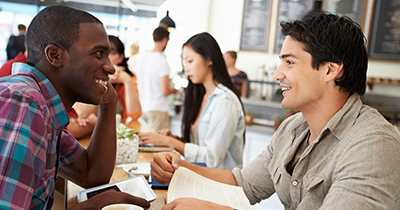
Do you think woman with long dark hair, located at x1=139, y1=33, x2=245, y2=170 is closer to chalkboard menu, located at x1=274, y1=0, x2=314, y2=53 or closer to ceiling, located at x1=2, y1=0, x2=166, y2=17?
chalkboard menu, located at x1=274, y1=0, x2=314, y2=53

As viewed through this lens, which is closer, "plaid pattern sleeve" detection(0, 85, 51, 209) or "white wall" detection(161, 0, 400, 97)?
"plaid pattern sleeve" detection(0, 85, 51, 209)

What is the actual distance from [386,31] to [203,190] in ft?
13.5

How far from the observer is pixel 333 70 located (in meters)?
1.06

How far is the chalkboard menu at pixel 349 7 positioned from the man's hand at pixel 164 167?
391cm

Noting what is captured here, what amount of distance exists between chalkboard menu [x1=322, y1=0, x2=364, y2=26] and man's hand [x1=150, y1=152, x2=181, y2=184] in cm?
391

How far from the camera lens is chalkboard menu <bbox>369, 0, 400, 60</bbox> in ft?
13.2

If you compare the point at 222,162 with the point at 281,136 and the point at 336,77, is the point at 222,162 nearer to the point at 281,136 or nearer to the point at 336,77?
the point at 281,136

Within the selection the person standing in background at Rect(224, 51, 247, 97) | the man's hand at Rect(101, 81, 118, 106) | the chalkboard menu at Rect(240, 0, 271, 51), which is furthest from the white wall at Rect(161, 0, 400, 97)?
the man's hand at Rect(101, 81, 118, 106)

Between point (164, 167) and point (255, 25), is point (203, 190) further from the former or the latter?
point (255, 25)

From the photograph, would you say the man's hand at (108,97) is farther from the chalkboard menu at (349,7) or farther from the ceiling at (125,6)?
the ceiling at (125,6)

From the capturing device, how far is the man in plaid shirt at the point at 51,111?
0.69 metres

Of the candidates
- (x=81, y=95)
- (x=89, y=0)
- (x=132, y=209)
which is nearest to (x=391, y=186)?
(x=132, y=209)

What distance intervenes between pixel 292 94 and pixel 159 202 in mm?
639

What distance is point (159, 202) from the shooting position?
1093 millimetres
